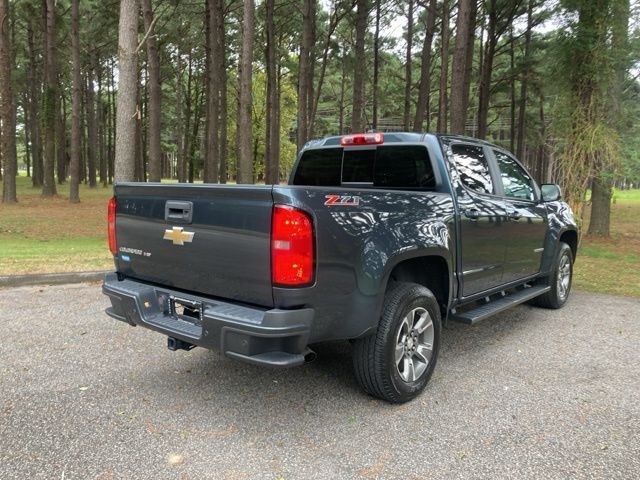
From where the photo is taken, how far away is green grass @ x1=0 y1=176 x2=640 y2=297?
8.03m

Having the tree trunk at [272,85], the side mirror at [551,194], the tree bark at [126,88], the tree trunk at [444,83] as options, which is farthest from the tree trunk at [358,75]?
the side mirror at [551,194]

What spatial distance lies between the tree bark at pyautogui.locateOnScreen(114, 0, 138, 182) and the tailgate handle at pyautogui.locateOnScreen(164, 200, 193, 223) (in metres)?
6.85

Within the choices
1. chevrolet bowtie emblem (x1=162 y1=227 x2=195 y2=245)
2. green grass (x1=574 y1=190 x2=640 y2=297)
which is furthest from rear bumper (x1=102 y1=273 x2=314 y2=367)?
green grass (x1=574 y1=190 x2=640 y2=297)

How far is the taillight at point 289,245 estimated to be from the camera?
9.48ft

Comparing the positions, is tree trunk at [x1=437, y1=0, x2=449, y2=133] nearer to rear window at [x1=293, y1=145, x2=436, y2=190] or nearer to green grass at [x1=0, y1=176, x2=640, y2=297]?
green grass at [x1=0, y1=176, x2=640, y2=297]

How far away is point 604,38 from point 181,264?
36.8 ft

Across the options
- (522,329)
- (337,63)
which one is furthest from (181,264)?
(337,63)

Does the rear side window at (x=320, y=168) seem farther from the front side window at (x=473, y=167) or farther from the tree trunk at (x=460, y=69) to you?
the tree trunk at (x=460, y=69)

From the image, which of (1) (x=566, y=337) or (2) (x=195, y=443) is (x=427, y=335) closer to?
(2) (x=195, y=443)

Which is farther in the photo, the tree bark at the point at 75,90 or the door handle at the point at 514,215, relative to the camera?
the tree bark at the point at 75,90

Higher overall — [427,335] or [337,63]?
[337,63]

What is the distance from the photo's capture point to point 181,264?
135 inches

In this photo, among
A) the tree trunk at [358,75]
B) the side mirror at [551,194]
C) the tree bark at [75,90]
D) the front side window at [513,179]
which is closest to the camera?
the front side window at [513,179]

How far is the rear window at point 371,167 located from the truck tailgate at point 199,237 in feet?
6.40
